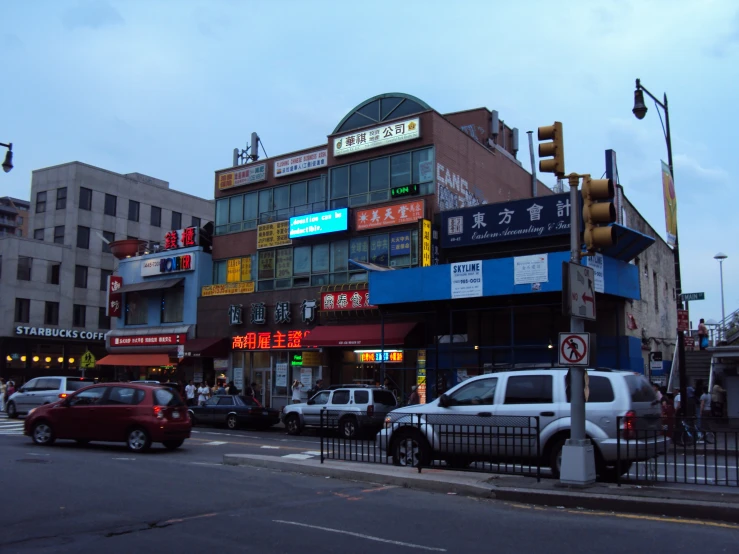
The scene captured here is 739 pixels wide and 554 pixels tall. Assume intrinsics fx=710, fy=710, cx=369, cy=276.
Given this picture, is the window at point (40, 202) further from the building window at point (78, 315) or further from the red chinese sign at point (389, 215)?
the red chinese sign at point (389, 215)

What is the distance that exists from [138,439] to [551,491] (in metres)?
9.95

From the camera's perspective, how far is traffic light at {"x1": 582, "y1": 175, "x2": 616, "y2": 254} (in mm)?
10289

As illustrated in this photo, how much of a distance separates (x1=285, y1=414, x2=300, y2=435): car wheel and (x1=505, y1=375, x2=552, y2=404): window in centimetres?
1308

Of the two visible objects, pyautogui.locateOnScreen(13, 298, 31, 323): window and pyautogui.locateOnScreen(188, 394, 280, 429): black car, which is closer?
pyautogui.locateOnScreen(188, 394, 280, 429): black car

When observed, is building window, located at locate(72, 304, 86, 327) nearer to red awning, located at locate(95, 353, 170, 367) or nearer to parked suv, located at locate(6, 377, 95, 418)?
red awning, located at locate(95, 353, 170, 367)

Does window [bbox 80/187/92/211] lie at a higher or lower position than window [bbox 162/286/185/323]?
higher

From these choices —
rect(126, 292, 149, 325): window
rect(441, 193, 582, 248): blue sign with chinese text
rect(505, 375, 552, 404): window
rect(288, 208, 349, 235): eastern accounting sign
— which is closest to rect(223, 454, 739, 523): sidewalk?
rect(505, 375, 552, 404): window

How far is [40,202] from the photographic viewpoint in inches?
2277

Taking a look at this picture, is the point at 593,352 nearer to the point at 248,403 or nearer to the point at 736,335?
the point at 248,403

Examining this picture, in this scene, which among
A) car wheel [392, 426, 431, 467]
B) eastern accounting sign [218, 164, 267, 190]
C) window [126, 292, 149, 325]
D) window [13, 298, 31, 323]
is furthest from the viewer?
window [13, 298, 31, 323]

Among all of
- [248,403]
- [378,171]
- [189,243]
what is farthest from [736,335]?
[189,243]

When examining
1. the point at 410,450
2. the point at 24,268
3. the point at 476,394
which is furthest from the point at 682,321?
the point at 24,268

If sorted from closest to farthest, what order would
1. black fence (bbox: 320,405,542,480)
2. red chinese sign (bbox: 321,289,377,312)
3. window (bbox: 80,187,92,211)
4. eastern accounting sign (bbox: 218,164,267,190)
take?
black fence (bbox: 320,405,542,480) → red chinese sign (bbox: 321,289,377,312) → eastern accounting sign (bbox: 218,164,267,190) → window (bbox: 80,187,92,211)

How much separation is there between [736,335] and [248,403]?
2177cm
